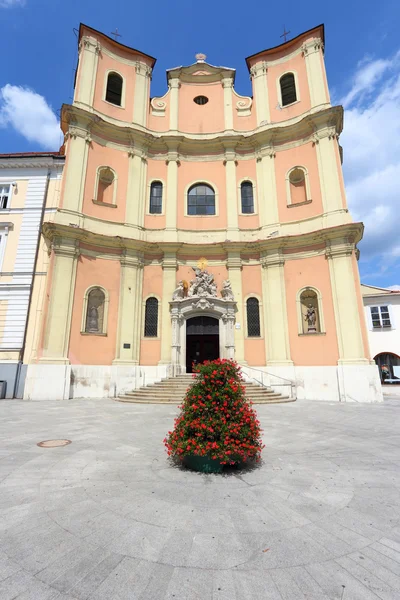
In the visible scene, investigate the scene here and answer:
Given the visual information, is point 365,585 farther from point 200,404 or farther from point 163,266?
point 163,266

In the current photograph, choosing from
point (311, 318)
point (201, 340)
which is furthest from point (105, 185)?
point (311, 318)

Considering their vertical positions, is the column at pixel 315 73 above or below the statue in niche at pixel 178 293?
above

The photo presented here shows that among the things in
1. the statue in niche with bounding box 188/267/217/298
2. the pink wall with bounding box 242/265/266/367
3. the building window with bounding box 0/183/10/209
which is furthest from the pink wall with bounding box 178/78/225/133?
the building window with bounding box 0/183/10/209

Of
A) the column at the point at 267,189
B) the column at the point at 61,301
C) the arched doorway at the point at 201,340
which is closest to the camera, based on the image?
the column at the point at 61,301

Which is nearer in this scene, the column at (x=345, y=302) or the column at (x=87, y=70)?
the column at (x=345, y=302)

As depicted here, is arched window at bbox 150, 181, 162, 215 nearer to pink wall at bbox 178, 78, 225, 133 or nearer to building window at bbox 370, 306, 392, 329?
pink wall at bbox 178, 78, 225, 133

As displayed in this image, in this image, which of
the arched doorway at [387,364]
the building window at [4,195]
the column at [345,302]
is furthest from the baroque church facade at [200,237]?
the arched doorway at [387,364]

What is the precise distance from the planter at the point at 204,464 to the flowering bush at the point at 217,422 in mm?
134

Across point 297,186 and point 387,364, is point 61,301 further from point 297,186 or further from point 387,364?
point 387,364

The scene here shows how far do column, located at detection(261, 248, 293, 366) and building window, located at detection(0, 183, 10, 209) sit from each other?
15119 mm

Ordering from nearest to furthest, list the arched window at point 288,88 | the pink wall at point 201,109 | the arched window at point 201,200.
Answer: the arched window at point 201,200 < the arched window at point 288,88 < the pink wall at point 201,109

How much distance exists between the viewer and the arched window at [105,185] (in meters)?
19.0

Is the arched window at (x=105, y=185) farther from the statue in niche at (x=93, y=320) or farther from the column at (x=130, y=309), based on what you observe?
the statue in niche at (x=93, y=320)

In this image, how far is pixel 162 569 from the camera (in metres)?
2.50
